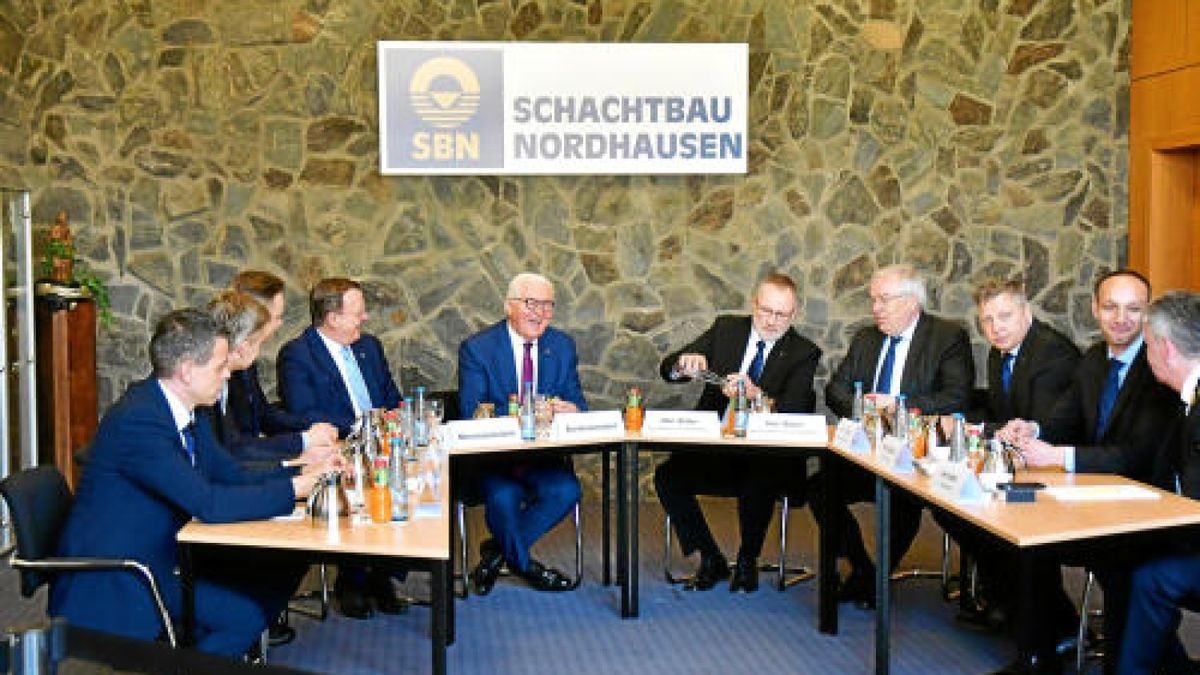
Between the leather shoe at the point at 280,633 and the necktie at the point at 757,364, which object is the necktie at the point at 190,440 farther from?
the necktie at the point at 757,364

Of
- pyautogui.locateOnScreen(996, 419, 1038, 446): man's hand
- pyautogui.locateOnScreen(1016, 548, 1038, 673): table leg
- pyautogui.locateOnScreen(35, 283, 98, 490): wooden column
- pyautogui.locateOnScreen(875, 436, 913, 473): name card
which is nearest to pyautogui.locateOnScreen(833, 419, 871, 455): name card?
pyautogui.locateOnScreen(875, 436, 913, 473): name card

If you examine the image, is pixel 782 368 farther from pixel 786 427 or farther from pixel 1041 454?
pixel 1041 454

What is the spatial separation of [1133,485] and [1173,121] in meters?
3.89

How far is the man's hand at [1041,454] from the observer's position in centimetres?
487

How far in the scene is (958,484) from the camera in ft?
14.2

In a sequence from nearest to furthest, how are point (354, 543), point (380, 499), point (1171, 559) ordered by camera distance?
point (354, 543) → point (380, 499) → point (1171, 559)

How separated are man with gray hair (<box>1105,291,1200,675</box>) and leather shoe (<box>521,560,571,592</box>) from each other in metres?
2.60

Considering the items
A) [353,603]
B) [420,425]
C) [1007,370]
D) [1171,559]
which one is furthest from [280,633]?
[1171,559]

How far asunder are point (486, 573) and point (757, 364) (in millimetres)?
1564

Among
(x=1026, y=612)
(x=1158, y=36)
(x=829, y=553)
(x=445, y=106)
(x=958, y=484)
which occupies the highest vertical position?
(x=1158, y=36)

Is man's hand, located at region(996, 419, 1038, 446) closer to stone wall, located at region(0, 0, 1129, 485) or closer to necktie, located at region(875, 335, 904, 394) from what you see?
necktie, located at region(875, 335, 904, 394)

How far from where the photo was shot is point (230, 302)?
5.02 meters

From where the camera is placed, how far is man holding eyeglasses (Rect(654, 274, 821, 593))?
20.7 feet

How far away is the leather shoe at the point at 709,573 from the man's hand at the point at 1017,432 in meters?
1.73
